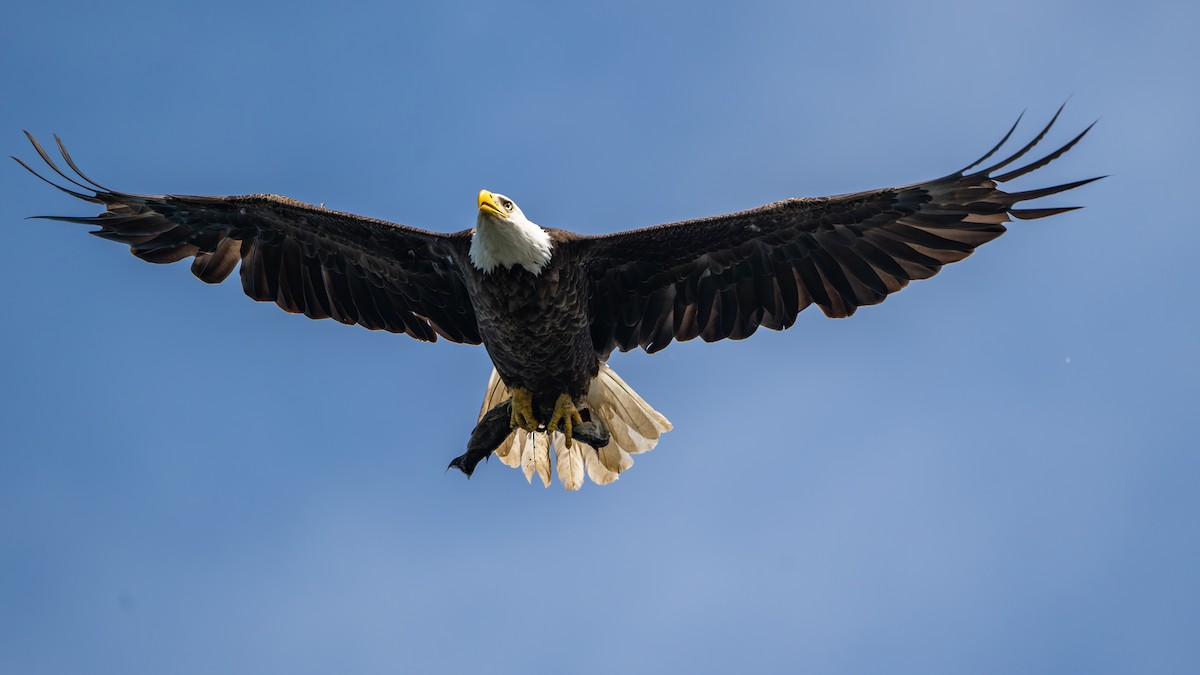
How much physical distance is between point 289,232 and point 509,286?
6.16 feet

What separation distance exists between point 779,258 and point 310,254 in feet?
10.9

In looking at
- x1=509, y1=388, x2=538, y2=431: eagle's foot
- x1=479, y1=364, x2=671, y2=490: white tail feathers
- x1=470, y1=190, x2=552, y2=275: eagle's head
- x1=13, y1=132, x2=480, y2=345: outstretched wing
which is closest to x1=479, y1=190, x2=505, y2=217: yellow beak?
x1=470, y1=190, x2=552, y2=275: eagle's head

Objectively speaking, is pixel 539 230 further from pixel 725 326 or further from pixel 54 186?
pixel 54 186

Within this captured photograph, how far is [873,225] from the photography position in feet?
28.5

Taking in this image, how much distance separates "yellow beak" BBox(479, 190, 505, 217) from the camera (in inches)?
320

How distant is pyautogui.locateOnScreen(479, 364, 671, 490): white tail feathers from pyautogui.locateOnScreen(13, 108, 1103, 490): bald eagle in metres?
0.21

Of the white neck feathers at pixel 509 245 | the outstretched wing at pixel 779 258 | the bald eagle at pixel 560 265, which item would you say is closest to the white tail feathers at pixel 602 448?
the bald eagle at pixel 560 265

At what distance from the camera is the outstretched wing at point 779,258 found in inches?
332

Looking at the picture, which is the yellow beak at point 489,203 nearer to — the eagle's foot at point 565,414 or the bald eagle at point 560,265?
the bald eagle at point 560,265

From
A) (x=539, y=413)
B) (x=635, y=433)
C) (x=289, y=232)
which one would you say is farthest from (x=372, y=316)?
(x=635, y=433)

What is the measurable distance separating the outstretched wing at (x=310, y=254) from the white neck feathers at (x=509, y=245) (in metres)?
0.42

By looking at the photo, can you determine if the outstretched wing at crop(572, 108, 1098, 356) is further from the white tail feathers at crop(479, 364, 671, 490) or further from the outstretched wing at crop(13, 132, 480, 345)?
the outstretched wing at crop(13, 132, 480, 345)

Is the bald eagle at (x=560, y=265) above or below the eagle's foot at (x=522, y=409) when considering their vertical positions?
above

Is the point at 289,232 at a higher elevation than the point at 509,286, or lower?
higher
